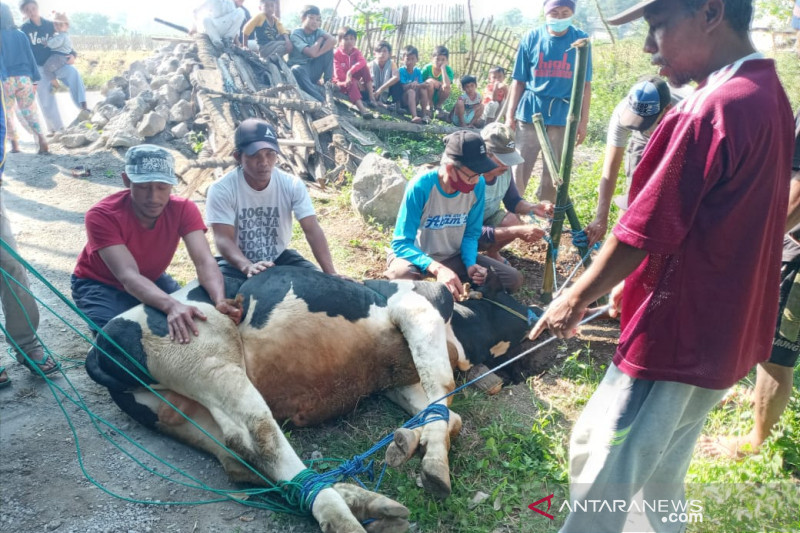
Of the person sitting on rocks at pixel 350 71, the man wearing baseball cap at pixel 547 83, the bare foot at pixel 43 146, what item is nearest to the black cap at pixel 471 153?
the man wearing baseball cap at pixel 547 83

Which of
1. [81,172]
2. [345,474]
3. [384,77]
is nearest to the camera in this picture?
[345,474]

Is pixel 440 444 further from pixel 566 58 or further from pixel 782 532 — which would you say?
pixel 566 58

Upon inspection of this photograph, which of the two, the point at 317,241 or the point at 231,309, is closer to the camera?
the point at 231,309

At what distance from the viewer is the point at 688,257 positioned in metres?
1.83

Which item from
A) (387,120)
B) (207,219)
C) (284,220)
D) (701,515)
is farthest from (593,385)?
(387,120)

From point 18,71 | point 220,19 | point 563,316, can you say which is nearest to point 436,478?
point 563,316

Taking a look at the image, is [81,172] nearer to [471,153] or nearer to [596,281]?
[471,153]

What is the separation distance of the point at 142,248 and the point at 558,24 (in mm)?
4560

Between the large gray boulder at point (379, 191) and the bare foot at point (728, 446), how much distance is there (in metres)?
3.83

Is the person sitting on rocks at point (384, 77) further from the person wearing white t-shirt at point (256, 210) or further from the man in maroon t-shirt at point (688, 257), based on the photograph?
the man in maroon t-shirt at point (688, 257)

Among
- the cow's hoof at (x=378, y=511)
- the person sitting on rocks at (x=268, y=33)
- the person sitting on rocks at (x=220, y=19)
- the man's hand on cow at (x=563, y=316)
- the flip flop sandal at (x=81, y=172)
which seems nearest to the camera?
the man's hand on cow at (x=563, y=316)

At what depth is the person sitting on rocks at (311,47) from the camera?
11375 millimetres

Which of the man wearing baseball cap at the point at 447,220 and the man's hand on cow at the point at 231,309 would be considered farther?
the man wearing baseball cap at the point at 447,220

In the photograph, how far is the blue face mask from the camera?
590 cm
